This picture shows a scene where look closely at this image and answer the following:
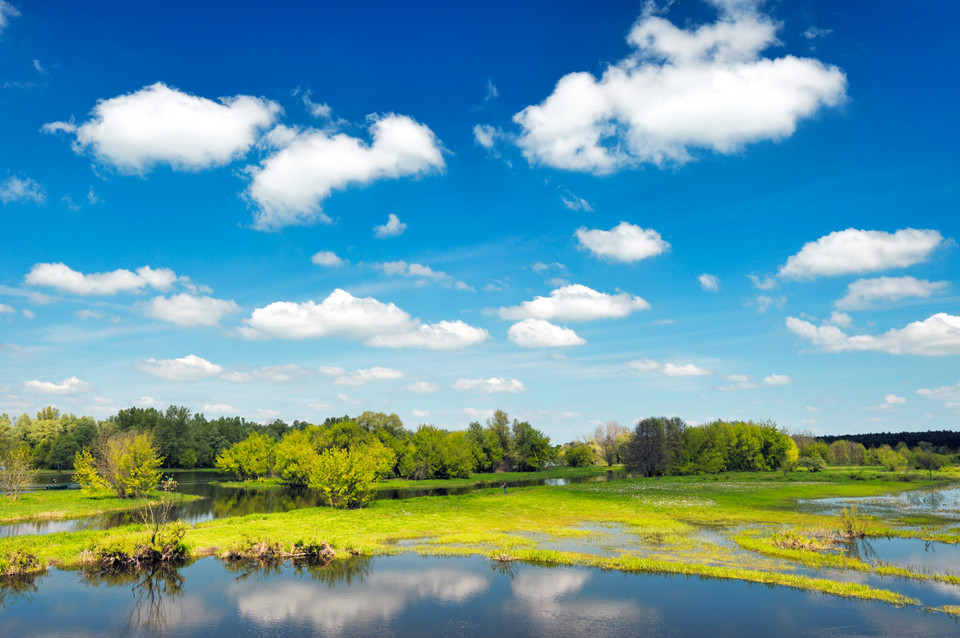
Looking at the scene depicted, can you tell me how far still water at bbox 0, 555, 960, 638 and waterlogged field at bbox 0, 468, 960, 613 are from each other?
2670 mm

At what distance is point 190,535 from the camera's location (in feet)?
165

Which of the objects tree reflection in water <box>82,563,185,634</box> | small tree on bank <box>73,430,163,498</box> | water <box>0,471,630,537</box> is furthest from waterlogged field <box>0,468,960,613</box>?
small tree on bank <box>73,430,163,498</box>

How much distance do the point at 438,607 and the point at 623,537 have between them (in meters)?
24.9

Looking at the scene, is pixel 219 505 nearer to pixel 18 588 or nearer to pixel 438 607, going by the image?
pixel 18 588

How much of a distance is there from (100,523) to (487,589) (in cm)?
5205

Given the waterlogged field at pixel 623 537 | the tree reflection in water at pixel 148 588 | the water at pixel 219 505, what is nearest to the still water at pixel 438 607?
the tree reflection in water at pixel 148 588

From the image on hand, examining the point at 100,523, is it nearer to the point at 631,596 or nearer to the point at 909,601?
the point at 631,596

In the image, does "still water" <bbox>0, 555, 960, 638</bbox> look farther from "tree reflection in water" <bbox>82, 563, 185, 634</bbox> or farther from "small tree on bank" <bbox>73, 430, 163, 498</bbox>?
"small tree on bank" <bbox>73, 430, 163, 498</bbox>

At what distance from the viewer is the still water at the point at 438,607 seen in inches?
1056

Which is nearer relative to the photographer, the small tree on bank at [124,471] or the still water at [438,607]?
the still water at [438,607]

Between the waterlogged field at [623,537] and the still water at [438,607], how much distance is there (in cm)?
267

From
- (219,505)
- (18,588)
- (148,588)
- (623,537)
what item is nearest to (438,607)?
(148,588)

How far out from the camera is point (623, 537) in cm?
4953

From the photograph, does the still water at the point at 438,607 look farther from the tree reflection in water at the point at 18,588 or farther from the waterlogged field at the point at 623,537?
the waterlogged field at the point at 623,537
